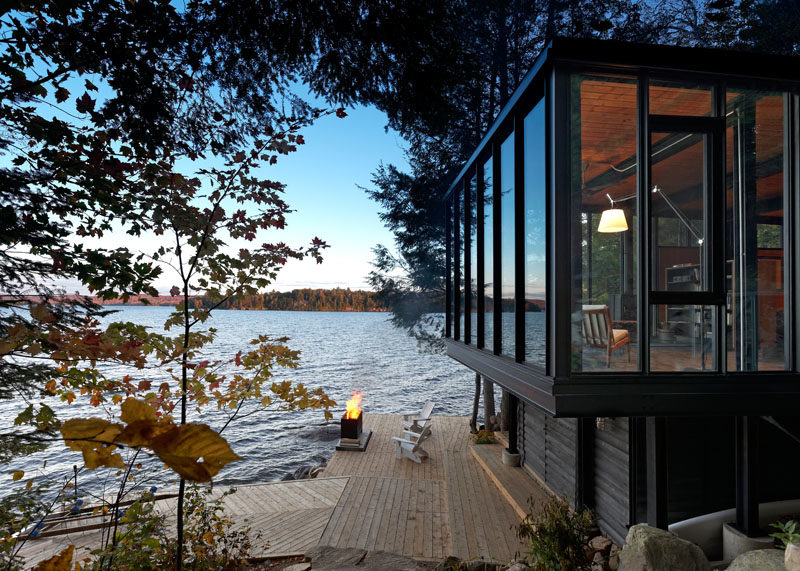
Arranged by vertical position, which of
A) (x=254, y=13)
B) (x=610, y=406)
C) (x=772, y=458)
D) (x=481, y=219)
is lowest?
(x=772, y=458)

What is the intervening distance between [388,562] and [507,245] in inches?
164

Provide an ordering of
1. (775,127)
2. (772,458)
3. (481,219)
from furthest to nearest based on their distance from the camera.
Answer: (481,219), (772,458), (775,127)

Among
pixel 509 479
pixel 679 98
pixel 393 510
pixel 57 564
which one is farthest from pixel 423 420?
pixel 57 564

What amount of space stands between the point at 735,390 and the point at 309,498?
7021 mm

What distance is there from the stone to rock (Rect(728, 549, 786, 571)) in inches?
11.4

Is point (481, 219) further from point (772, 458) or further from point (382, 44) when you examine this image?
point (772, 458)

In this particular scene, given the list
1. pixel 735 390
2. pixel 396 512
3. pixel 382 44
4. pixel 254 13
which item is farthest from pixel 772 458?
pixel 254 13

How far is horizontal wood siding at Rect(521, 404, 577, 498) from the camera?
731cm

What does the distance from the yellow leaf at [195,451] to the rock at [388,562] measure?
19.3 feet

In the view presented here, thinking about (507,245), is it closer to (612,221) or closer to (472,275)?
(612,221)

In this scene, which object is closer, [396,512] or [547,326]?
[547,326]

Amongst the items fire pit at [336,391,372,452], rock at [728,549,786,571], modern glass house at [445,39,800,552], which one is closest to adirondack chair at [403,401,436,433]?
fire pit at [336,391,372,452]

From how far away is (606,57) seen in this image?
152 inches

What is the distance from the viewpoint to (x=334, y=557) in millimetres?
5688
